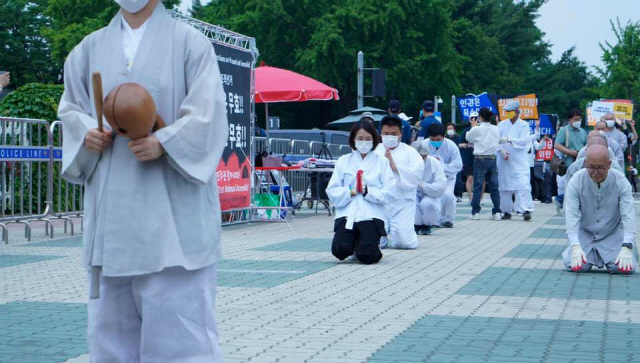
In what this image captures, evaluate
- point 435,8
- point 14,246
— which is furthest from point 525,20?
point 14,246

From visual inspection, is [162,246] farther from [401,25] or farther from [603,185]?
[401,25]

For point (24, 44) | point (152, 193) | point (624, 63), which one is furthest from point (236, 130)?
point (24, 44)

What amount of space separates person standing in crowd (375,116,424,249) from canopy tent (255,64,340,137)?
651 centimetres

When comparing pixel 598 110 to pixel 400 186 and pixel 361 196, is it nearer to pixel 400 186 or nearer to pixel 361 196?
pixel 400 186

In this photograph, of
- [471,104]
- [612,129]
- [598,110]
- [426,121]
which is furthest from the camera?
[471,104]

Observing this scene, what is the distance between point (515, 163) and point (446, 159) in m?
2.45

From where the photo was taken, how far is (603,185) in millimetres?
10203

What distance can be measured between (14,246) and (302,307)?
651 cm

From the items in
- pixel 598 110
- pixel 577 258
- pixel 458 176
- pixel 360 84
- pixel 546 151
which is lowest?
pixel 577 258

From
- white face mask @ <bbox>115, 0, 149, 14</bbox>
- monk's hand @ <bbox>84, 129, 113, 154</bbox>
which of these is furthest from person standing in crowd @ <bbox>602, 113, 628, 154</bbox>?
monk's hand @ <bbox>84, 129, 113, 154</bbox>

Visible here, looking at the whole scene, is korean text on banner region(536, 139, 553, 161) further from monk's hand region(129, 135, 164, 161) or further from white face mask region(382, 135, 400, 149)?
monk's hand region(129, 135, 164, 161)

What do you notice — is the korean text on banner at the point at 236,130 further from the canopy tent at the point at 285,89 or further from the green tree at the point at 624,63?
the green tree at the point at 624,63

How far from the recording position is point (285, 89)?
66.8ft

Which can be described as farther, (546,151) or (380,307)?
(546,151)
